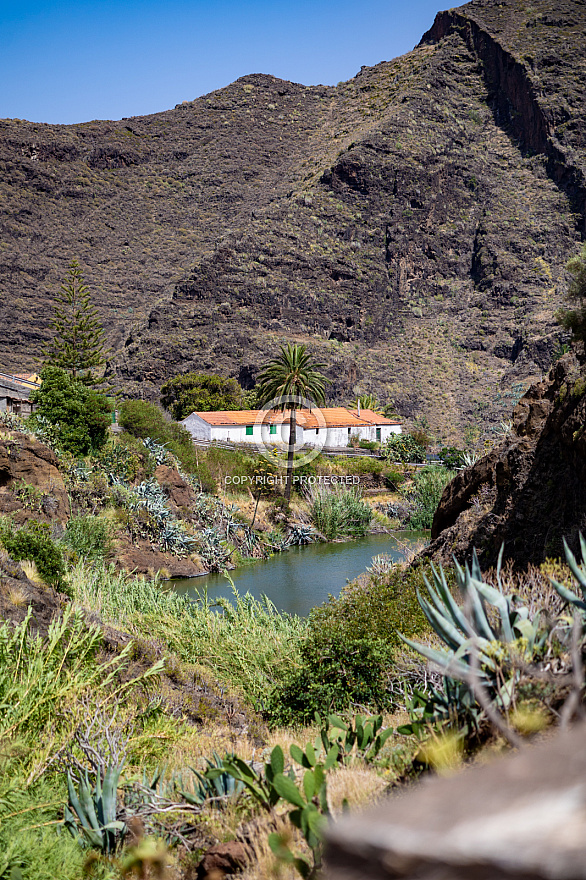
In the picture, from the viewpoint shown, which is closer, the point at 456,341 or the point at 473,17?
the point at 456,341

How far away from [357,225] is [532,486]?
275 ft

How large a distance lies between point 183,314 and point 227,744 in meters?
73.8

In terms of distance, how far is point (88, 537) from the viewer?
890 inches

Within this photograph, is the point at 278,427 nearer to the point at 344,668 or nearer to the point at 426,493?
the point at 426,493

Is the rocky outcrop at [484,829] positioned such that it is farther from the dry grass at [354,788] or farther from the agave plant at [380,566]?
the agave plant at [380,566]

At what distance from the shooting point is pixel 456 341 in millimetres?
84625

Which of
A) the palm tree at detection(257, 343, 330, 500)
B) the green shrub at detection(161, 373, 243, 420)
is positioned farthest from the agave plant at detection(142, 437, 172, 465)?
the green shrub at detection(161, 373, 243, 420)

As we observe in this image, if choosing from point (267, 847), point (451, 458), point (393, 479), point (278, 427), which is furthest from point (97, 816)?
point (278, 427)

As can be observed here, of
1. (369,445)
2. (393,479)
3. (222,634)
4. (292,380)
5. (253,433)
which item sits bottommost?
(393,479)

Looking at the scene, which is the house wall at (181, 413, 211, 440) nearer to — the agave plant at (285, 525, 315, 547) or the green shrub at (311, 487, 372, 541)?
the green shrub at (311, 487, 372, 541)

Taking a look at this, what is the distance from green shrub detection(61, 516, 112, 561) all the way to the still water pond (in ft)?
9.66

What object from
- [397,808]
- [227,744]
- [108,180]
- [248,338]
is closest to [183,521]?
[227,744]

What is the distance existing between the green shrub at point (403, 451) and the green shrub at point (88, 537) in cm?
2767

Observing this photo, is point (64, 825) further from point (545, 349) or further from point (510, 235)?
point (510, 235)
